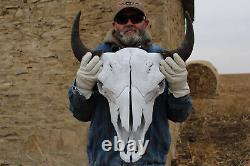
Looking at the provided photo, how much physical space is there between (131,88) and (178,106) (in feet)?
1.58

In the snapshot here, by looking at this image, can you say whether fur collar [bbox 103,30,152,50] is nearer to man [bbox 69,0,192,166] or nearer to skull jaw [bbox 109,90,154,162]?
man [bbox 69,0,192,166]

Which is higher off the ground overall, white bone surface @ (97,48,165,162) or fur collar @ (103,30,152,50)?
fur collar @ (103,30,152,50)

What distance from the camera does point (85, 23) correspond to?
6414 millimetres

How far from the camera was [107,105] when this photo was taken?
10.7 feet

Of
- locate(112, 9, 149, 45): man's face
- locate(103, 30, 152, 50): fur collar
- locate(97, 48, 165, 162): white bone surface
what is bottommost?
locate(97, 48, 165, 162): white bone surface

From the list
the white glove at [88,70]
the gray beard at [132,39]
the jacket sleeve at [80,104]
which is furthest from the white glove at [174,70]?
the jacket sleeve at [80,104]

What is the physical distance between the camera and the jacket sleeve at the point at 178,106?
125 inches

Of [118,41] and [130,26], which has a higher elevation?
[130,26]

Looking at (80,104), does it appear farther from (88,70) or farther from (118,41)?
(118,41)

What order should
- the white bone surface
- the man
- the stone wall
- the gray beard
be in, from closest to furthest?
the white bone surface
the man
the gray beard
the stone wall

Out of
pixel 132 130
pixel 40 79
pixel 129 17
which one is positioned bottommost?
pixel 40 79

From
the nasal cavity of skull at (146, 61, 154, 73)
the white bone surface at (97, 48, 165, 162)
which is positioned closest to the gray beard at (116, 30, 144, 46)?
the white bone surface at (97, 48, 165, 162)

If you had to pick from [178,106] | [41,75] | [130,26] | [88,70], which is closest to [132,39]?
[130,26]

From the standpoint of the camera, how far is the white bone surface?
9.34ft
